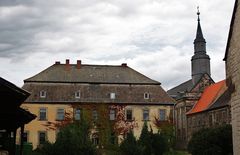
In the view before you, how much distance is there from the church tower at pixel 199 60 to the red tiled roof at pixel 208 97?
850 cm

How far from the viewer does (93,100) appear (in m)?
45.4

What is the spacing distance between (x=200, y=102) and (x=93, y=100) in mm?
15336

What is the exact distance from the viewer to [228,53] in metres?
16.6

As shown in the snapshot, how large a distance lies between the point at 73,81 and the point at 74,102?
9.86ft

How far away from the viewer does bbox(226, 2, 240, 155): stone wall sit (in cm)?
1539

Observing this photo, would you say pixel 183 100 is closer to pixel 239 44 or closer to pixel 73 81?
pixel 73 81

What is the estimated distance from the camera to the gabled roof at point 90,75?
155 feet

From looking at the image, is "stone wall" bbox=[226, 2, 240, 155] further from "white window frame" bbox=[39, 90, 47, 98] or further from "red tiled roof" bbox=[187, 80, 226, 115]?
"white window frame" bbox=[39, 90, 47, 98]

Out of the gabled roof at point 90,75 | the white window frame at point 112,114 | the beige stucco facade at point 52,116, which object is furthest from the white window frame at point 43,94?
the white window frame at point 112,114

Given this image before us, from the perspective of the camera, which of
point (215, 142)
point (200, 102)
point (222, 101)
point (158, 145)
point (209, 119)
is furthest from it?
Result: point (200, 102)

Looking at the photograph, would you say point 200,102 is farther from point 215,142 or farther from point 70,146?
point 70,146

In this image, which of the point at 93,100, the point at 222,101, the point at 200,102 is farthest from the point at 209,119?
the point at 93,100

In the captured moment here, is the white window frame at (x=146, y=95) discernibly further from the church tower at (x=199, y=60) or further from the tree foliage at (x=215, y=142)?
the tree foliage at (x=215, y=142)

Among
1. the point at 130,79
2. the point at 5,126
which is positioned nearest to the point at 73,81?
the point at 130,79
